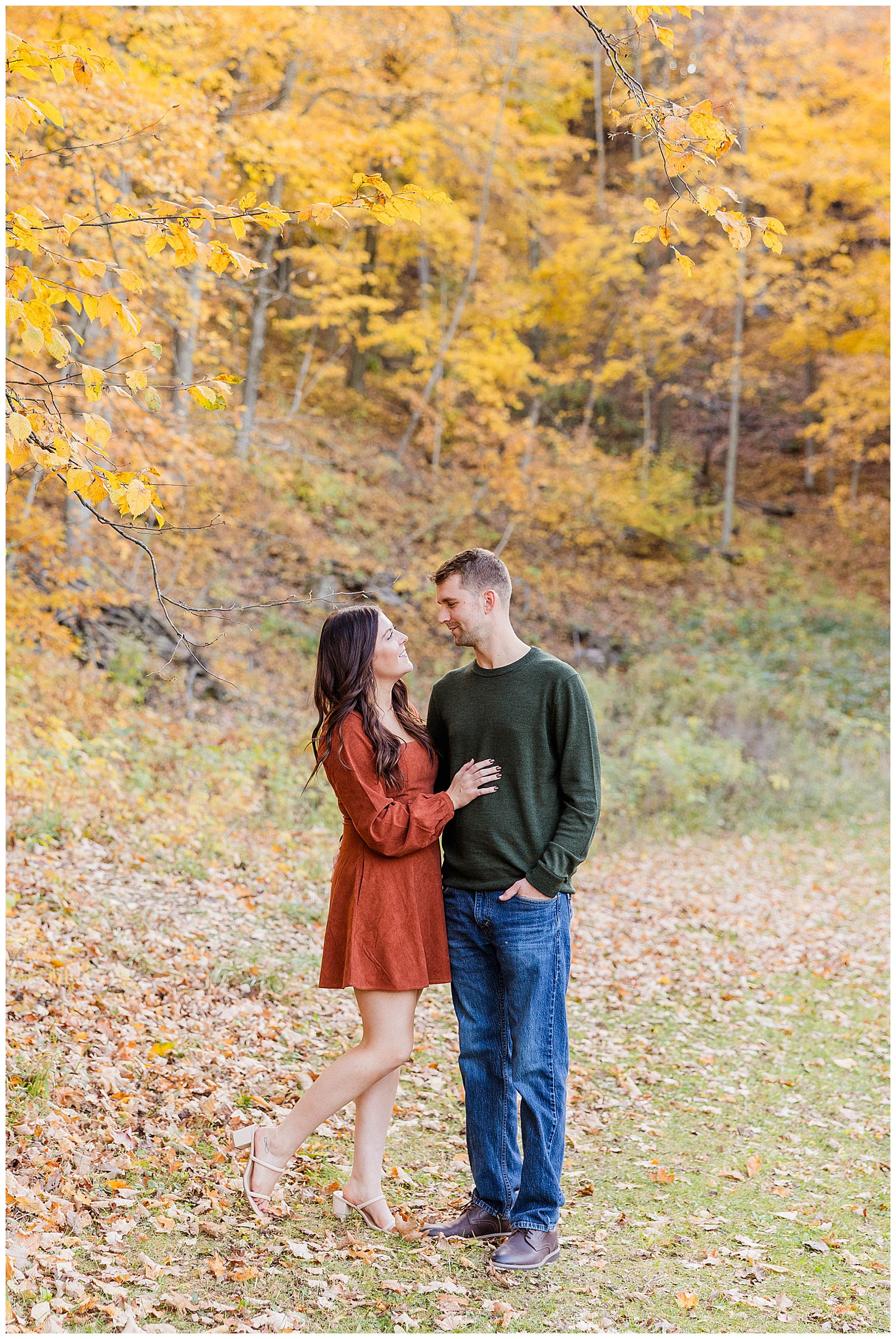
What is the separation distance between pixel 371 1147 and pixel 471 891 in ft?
3.07

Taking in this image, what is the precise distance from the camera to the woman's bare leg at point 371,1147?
346 centimetres

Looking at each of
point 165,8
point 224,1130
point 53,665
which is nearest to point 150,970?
point 224,1130

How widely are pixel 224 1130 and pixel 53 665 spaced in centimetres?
660

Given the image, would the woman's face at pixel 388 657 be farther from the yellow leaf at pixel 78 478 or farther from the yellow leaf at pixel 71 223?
the yellow leaf at pixel 71 223

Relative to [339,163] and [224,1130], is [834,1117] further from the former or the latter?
[339,163]

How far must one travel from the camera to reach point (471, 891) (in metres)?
3.42

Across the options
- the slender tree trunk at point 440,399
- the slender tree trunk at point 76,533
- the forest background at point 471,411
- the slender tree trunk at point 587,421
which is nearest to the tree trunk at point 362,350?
the forest background at point 471,411

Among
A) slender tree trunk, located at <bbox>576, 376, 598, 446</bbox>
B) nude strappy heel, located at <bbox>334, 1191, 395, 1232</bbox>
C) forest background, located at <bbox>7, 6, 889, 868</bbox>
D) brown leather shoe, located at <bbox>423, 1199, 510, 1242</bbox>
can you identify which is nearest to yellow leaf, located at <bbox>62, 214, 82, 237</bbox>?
nude strappy heel, located at <bbox>334, 1191, 395, 1232</bbox>

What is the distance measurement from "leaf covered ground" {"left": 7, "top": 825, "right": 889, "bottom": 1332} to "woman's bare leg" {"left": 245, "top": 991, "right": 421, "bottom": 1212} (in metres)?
0.22

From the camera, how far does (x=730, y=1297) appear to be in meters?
3.27

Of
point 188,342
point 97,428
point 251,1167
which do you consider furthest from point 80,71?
point 188,342

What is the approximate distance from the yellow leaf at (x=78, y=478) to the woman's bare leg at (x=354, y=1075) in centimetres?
183

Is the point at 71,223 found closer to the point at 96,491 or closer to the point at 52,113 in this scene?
the point at 52,113

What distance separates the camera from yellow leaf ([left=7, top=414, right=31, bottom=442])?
98.7 inches
